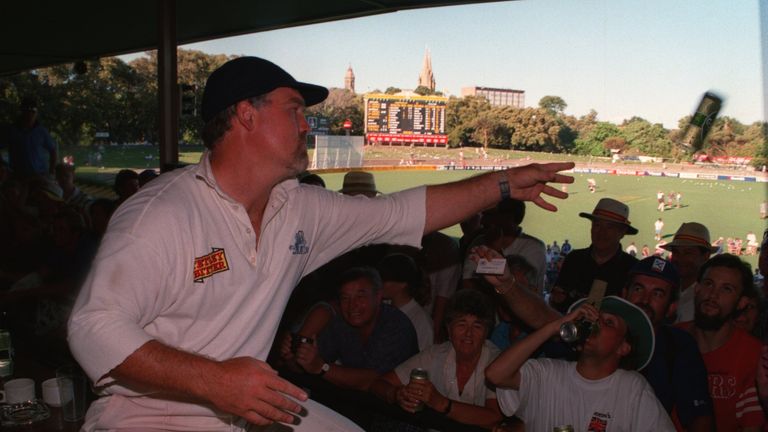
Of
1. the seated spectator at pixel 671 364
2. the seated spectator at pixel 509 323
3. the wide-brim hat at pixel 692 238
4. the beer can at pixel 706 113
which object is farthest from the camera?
the wide-brim hat at pixel 692 238

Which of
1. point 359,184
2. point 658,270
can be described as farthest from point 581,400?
point 359,184

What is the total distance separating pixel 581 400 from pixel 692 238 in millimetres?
2380

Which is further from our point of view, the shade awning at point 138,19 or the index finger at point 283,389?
the shade awning at point 138,19

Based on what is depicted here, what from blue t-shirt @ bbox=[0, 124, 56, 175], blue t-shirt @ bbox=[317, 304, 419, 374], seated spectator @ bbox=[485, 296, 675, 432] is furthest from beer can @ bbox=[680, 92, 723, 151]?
blue t-shirt @ bbox=[0, 124, 56, 175]

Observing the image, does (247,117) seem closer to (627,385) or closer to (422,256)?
(627,385)

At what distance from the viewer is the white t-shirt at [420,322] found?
187 inches

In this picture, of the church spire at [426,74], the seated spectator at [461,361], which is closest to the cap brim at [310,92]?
the seated spectator at [461,361]

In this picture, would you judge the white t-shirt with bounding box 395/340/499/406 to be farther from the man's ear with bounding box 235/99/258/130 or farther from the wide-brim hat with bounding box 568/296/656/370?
the man's ear with bounding box 235/99/258/130

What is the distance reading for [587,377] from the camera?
3.19 meters

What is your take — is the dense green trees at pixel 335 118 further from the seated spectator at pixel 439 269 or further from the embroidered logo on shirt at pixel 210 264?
the seated spectator at pixel 439 269

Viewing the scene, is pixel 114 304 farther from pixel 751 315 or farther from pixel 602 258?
pixel 602 258

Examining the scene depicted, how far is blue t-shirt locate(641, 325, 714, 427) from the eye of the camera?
126 inches

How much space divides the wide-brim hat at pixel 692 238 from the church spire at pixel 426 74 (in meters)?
6.52

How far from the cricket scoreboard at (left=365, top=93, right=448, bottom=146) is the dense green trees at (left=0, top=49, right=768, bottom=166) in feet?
0.53
